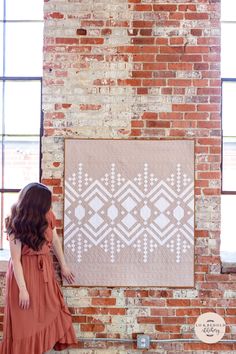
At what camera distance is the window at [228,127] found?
4.29 meters

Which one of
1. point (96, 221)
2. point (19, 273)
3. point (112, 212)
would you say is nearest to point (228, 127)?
point (112, 212)

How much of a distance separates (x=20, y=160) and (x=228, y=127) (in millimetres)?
1725

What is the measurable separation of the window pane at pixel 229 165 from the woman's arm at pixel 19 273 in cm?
175

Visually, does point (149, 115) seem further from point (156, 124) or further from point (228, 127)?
point (228, 127)

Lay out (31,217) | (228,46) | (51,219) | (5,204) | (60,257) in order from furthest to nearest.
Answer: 1. (228,46)
2. (5,204)
3. (60,257)
4. (51,219)
5. (31,217)

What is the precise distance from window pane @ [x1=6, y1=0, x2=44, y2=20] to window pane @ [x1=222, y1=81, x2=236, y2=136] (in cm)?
165

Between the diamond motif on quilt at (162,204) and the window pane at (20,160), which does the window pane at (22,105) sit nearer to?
the window pane at (20,160)

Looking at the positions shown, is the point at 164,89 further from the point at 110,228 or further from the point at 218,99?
the point at 110,228

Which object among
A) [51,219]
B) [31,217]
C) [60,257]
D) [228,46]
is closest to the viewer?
[31,217]

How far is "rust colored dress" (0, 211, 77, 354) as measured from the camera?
360 centimetres

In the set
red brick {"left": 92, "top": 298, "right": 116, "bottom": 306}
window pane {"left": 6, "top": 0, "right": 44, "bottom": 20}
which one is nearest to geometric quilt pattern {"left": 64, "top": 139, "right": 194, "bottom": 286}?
red brick {"left": 92, "top": 298, "right": 116, "bottom": 306}

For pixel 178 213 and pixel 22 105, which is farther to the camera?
pixel 22 105

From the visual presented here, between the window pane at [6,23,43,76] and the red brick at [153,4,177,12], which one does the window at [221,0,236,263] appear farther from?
the window pane at [6,23,43,76]

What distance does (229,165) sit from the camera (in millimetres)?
4305
